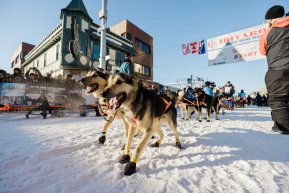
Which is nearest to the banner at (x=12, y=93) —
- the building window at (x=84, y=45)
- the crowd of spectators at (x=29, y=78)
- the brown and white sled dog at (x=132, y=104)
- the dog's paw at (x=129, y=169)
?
the crowd of spectators at (x=29, y=78)

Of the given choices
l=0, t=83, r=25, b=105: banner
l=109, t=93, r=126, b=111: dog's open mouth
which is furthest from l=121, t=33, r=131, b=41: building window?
l=109, t=93, r=126, b=111: dog's open mouth

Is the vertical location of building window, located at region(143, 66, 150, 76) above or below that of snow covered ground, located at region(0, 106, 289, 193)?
above

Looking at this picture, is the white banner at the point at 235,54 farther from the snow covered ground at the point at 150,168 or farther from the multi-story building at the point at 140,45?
the snow covered ground at the point at 150,168

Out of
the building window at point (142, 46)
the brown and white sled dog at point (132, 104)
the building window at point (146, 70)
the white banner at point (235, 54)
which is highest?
the building window at point (142, 46)

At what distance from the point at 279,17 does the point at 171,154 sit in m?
3.48

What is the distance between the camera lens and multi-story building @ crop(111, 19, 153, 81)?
60.4ft

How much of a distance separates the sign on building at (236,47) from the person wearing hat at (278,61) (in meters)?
10.5

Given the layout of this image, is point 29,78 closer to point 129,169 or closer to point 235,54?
point 129,169

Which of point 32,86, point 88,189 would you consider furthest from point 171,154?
point 32,86

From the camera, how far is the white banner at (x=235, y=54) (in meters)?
10.4

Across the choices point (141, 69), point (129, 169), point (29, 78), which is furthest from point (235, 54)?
point (29, 78)

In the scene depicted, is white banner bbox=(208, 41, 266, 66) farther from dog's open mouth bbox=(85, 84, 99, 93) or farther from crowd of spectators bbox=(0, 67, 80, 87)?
dog's open mouth bbox=(85, 84, 99, 93)

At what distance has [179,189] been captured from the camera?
133 cm

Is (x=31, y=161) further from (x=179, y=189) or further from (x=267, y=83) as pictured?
(x=267, y=83)
